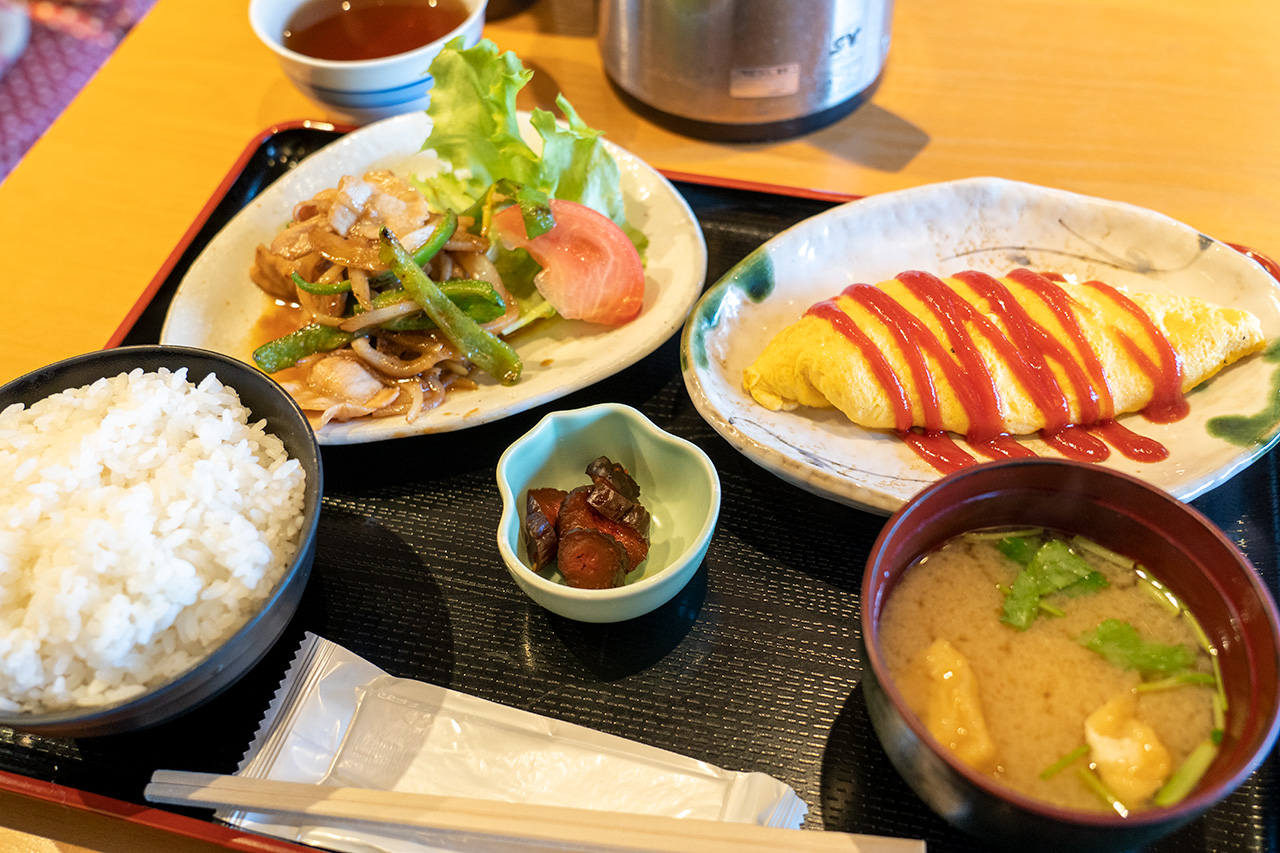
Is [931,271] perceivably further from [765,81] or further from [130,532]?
[130,532]

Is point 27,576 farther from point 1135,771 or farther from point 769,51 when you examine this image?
point 769,51

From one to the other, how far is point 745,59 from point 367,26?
123 centimetres

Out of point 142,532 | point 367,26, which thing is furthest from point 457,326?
point 367,26

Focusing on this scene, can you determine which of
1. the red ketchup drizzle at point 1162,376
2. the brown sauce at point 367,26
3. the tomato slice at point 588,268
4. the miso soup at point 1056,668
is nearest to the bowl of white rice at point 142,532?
the tomato slice at point 588,268

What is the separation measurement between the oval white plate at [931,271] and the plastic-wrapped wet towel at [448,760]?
61cm

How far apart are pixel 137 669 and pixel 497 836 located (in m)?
0.62

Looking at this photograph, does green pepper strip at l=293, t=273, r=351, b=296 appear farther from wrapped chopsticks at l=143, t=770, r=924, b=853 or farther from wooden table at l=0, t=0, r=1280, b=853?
wrapped chopsticks at l=143, t=770, r=924, b=853

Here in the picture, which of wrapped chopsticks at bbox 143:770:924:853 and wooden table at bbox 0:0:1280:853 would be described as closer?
wrapped chopsticks at bbox 143:770:924:853

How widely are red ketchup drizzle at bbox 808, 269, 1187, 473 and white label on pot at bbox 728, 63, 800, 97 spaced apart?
0.92m

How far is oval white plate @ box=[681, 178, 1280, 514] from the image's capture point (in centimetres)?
169

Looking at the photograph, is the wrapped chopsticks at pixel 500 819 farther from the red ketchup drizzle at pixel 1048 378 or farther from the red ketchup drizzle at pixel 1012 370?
the red ketchup drizzle at pixel 1048 378

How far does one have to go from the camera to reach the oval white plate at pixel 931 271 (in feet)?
5.55

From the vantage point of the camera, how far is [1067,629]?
1.33 m

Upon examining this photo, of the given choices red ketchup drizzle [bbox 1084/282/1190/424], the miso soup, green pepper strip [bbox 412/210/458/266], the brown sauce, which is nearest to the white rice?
green pepper strip [bbox 412/210/458/266]
